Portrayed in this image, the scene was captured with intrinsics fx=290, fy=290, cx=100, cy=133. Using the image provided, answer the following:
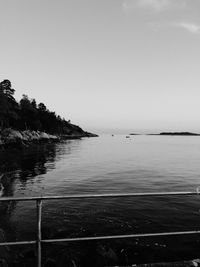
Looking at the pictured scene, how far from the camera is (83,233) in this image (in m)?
16.9

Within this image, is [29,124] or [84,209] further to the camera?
[29,124]

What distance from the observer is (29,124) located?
122938mm

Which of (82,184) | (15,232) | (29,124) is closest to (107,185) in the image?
(82,184)

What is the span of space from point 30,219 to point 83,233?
433cm

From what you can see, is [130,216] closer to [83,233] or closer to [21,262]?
[83,233]

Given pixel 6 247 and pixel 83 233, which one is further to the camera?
pixel 83 233

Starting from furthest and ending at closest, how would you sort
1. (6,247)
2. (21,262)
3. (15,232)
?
(15,232) → (6,247) → (21,262)

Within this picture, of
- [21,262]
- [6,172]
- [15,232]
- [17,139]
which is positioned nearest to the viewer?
[21,262]

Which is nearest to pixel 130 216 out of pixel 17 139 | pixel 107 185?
pixel 107 185

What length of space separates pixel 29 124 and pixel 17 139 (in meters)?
36.5

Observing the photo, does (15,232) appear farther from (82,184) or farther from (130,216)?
(82,184)

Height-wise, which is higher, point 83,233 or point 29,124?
point 29,124

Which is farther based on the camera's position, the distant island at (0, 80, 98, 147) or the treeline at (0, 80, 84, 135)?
the treeline at (0, 80, 84, 135)

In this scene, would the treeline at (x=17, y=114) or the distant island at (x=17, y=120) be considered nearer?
the distant island at (x=17, y=120)
